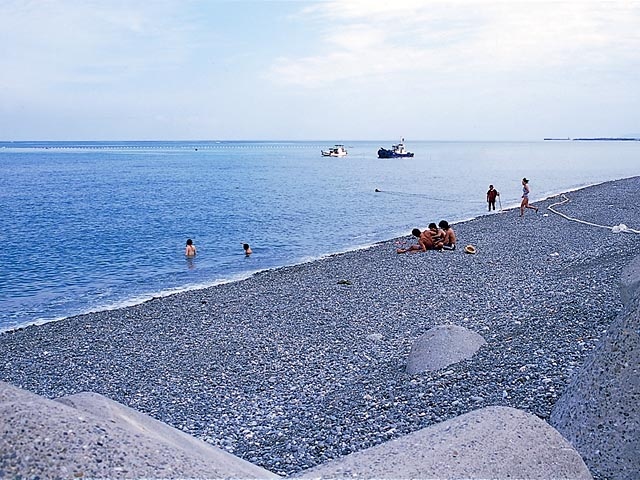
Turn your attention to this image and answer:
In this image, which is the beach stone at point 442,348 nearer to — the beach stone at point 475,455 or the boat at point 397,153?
the beach stone at point 475,455

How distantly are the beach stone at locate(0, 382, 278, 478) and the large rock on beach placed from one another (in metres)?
3.33

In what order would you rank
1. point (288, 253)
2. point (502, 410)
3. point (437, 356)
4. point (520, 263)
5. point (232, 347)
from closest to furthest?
1. point (502, 410)
2. point (437, 356)
3. point (232, 347)
4. point (520, 263)
5. point (288, 253)

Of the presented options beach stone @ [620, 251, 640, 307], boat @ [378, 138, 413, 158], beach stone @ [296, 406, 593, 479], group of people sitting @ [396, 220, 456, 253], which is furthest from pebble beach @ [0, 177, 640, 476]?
boat @ [378, 138, 413, 158]

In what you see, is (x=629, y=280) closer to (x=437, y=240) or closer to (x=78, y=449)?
(x=78, y=449)

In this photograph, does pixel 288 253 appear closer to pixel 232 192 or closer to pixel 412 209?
pixel 412 209

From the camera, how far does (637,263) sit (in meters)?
10.7

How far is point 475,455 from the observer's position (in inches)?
187

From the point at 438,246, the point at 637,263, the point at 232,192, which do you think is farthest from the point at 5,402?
the point at 232,192

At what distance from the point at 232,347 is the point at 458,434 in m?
9.84

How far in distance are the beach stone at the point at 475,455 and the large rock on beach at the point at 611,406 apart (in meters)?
0.63

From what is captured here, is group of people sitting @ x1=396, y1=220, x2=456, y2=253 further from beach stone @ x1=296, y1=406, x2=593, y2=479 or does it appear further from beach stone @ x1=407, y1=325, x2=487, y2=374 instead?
beach stone @ x1=296, y1=406, x2=593, y2=479

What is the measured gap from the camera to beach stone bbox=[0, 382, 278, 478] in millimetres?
3467

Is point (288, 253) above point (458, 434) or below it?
below

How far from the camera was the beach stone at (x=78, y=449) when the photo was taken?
11.4ft
